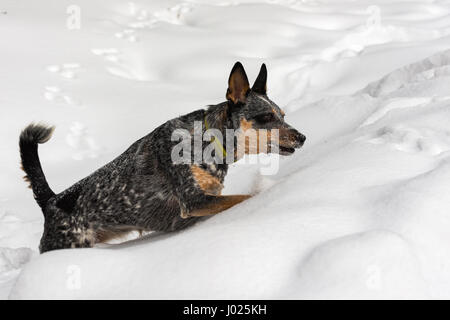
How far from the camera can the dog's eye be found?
300 centimetres

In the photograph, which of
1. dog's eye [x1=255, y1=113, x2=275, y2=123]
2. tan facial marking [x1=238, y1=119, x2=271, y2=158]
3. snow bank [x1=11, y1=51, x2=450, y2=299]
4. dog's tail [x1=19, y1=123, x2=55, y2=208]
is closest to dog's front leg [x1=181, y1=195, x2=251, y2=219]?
snow bank [x1=11, y1=51, x2=450, y2=299]

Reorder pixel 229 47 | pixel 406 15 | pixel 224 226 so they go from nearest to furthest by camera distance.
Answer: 1. pixel 224 226
2. pixel 229 47
3. pixel 406 15

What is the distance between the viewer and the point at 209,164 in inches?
116

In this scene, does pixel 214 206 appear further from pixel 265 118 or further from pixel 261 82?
pixel 261 82

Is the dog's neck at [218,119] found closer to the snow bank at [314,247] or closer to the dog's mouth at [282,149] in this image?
the dog's mouth at [282,149]

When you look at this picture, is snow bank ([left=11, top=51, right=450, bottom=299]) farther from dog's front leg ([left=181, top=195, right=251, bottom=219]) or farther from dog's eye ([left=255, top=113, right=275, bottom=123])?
dog's eye ([left=255, top=113, right=275, bottom=123])

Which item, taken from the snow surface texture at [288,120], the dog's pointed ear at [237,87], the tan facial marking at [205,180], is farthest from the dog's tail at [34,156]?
the dog's pointed ear at [237,87]

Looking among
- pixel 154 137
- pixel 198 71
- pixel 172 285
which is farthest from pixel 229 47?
pixel 172 285

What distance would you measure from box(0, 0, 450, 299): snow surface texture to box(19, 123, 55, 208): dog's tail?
520 millimetres

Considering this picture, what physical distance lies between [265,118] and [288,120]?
1646mm

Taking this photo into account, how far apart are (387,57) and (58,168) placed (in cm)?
403

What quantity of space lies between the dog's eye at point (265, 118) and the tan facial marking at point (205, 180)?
1.38ft

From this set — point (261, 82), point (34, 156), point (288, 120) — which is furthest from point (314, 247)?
point (288, 120)

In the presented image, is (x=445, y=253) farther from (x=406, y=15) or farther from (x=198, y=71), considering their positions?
(x=406, y=15)
